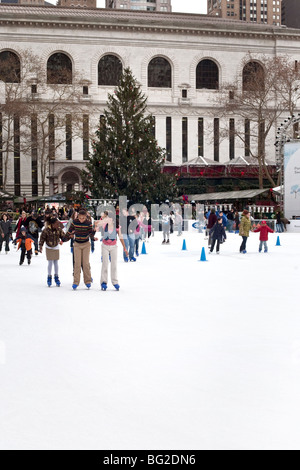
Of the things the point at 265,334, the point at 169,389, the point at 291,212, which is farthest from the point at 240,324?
the point at 291,212

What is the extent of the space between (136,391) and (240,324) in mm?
3580

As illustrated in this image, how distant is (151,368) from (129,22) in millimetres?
69431

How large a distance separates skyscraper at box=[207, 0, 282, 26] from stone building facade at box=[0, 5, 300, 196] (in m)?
79.2

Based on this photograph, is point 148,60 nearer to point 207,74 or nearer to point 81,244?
point 207,74

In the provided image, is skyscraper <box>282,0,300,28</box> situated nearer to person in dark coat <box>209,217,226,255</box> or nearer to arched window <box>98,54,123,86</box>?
arched window <box>98,54,123,86</box>

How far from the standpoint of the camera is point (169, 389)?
5852mm

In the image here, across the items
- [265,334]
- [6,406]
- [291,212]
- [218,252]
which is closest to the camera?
[6,406]

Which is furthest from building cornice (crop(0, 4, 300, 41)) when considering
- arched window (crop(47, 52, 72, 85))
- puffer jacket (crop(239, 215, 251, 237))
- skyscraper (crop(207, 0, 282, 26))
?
skyscraper (crop(207, 0, 282, 26))

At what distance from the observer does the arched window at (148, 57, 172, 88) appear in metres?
74.3

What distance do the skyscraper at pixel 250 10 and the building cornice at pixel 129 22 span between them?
76044 millimetres

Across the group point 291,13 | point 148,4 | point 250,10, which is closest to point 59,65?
point 148,4

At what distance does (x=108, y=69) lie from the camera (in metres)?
73.0

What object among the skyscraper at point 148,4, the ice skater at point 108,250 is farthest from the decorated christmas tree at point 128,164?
the skyscraper at point 148,4

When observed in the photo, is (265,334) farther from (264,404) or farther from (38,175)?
(38,175)
